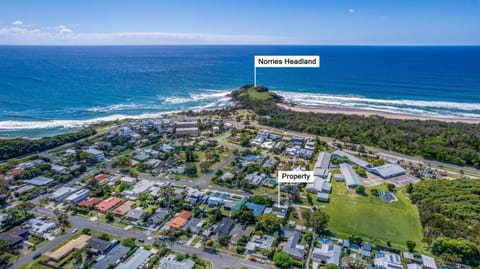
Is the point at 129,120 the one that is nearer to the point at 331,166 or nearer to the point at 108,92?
the point at 108,92

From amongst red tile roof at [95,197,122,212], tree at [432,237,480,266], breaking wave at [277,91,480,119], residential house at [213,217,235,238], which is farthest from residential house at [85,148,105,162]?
breaking wave at [277,91,480,119]

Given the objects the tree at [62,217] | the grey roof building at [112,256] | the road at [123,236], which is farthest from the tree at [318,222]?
the tree at [62,217]

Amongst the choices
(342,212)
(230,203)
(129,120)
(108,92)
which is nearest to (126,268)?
(230,203)

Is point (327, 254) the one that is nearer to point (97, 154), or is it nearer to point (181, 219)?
point (181, 219)

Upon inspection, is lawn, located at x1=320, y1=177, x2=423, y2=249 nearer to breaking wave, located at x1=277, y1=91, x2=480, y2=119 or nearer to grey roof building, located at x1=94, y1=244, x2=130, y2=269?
grey roof building, located at x1=94, y1=244, x2=130, y2=269

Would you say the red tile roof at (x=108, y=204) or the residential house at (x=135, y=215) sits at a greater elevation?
the red tile roof at (x=108, y=204)

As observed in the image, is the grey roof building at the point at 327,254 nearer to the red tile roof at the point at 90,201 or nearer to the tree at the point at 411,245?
the tree at the point at 411,245

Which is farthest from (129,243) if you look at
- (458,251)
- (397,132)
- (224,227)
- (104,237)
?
(397,132)

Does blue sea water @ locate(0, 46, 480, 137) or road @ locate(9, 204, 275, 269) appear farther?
blue sea water @ locate(0, 46, 480, 137)
